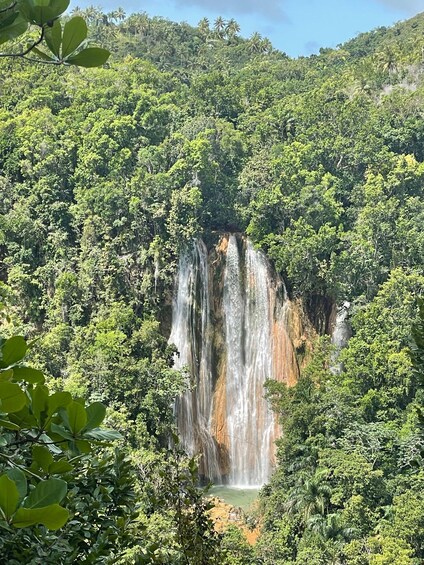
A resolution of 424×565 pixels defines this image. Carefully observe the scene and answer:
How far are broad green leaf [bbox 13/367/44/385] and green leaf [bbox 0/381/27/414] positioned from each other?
158 mm

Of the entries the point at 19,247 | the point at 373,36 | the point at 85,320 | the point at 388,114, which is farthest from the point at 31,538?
the point at 373,36

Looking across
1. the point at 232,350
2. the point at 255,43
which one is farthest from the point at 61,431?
the point at 255,43

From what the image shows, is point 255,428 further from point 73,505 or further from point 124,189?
point 73,505

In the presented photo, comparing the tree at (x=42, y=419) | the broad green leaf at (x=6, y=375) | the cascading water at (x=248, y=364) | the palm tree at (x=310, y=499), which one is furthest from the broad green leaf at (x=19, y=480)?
the cascading water at (x=248, y=364)

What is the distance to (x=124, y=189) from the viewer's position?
18266mm

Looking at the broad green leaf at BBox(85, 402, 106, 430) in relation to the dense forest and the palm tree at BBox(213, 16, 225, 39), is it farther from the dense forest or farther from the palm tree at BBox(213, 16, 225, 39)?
the palm tree at BBox(213, 16, 225, 39)

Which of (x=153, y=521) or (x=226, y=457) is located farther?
(x=226, y=457)

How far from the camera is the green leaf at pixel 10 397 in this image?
3.02ft

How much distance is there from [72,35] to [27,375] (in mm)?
528

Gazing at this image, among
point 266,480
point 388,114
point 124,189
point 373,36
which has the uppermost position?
point 373,36

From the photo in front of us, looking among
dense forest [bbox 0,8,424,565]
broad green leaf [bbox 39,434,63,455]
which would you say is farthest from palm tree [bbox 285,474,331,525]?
broad green leaf [bbox 39,434,63,455]

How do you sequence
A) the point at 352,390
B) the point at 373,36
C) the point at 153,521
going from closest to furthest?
the point at 153,521 → the point at 352,390 → the point at 373,36

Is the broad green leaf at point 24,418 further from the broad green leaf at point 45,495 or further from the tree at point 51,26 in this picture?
the tree at point 51,26

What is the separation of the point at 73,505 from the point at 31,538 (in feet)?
1.59
